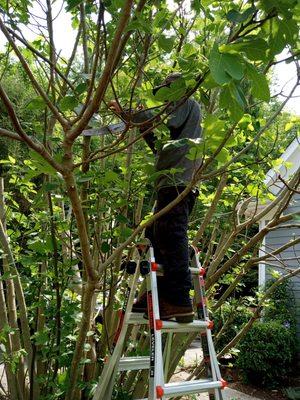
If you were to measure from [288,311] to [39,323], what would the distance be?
6333 mm

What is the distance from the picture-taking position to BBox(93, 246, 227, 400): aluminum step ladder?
2.07m

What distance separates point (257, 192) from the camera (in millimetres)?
3059

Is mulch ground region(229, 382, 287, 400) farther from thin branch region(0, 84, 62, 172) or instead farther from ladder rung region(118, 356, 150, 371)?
thin branch region(0, 84, 62, 172)

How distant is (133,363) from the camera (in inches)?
102

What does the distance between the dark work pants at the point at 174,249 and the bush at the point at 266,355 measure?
525 cm

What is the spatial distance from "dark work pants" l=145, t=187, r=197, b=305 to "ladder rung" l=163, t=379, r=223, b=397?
16.4 inches

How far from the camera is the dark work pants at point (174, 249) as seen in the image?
2412mm

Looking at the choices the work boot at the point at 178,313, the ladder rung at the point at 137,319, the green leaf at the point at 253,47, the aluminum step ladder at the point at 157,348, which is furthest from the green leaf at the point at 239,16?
the ladder rung at the point at 137,319

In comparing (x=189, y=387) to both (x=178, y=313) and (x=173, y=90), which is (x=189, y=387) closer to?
(x=178, y=313)

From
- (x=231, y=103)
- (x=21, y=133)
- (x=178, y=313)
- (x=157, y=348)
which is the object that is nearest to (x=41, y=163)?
(x=21, y=133)

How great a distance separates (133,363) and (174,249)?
2.48 feet

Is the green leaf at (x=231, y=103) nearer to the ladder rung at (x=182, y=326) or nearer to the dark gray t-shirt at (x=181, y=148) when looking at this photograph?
the dark gray t-shirt at (x=181, y=148)

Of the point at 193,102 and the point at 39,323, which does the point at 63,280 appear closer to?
the point at 39,323

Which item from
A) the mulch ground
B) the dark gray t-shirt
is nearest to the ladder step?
the dark gray t-shirt
